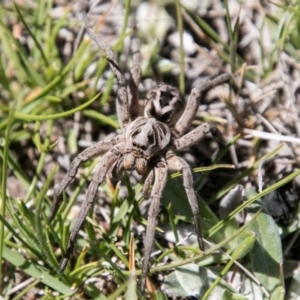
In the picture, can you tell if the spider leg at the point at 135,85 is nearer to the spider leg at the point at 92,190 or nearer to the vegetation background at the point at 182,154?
the vegetation background at the point at 182,154

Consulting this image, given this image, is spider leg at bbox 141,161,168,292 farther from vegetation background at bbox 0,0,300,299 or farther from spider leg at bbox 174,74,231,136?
spider leg at bbox 174,74,231,136

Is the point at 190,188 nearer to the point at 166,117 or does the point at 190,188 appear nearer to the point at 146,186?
the point at 146,186

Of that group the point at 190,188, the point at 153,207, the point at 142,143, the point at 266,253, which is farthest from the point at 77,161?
the point at 266,253

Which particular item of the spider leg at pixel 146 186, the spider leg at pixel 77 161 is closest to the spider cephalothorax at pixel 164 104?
the spider leg at pixel 77 161

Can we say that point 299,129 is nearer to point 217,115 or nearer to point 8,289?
point 217,115

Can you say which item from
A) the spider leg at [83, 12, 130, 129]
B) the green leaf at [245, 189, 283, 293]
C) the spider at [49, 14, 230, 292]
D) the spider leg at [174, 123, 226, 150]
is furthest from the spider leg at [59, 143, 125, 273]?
the green leaf at [245, 189, 283, 293]

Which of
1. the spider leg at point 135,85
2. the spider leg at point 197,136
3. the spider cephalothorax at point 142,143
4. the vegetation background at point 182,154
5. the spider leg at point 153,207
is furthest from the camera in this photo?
the spider leg at point 135,85

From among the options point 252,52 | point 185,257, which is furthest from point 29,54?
point 185,257

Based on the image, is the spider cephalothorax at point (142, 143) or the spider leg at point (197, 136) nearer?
the spider cephalothorax at point (142, 143)
